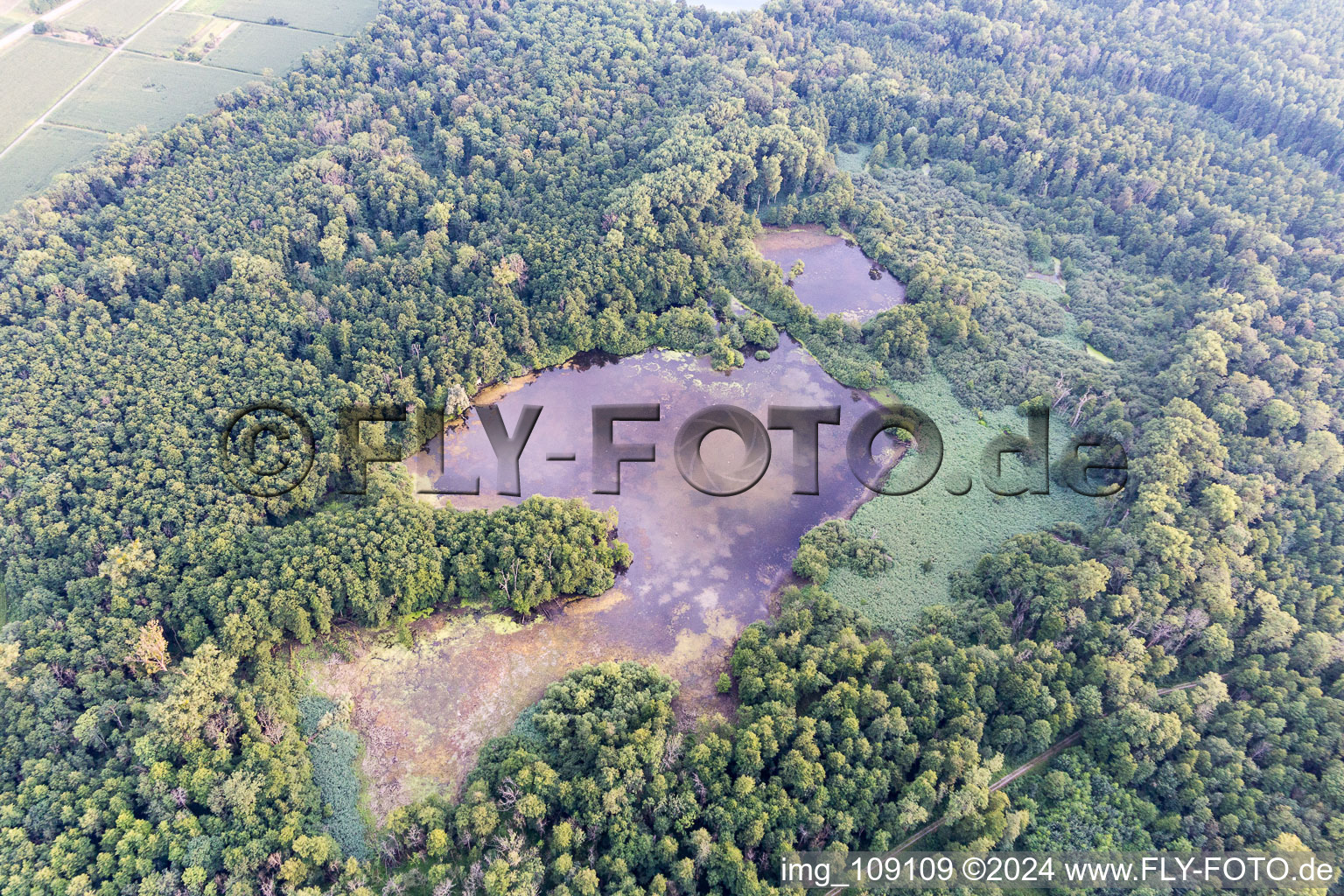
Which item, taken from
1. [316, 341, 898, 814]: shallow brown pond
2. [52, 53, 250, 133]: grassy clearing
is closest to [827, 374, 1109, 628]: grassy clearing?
[316, 341, 898, 814]: shallow brown pond

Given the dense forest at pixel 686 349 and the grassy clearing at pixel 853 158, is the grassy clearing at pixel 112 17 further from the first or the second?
the grassy clearing at pixel 853 158

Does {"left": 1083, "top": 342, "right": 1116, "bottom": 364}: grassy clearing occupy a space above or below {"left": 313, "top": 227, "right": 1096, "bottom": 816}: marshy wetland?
above

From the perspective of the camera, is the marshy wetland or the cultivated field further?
the cultivated field

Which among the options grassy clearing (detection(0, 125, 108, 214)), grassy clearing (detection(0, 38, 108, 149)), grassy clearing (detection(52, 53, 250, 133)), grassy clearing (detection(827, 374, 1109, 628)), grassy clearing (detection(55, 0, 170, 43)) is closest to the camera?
grassy clearing (detection(827, 374, 1109, 628))

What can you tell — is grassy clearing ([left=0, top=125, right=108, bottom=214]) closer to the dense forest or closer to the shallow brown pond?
the dense forest

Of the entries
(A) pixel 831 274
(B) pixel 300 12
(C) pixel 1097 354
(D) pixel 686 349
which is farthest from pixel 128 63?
(C) pixel 1097 354

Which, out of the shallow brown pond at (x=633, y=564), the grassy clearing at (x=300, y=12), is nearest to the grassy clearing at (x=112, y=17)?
the grassy clearing at (x=300, y=12)

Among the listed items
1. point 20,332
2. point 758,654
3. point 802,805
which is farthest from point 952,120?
point 20,332

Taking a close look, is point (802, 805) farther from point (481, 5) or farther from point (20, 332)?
point (481, 5)
